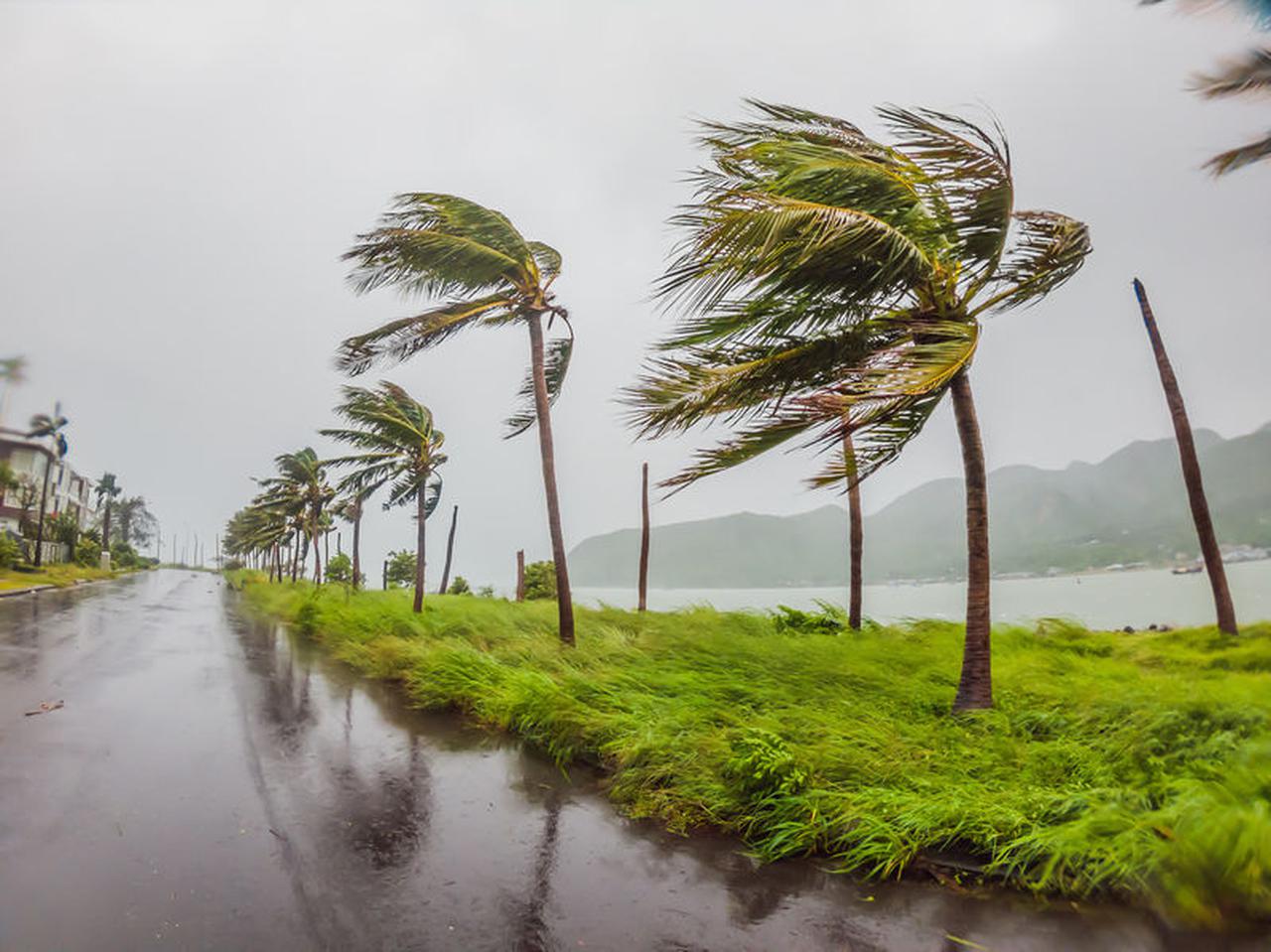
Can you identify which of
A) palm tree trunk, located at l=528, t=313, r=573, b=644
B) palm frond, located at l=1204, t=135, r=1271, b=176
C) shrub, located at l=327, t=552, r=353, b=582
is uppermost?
palm frond, located at l=1204, t=135, r=1271, b=176

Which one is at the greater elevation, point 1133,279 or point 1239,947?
point 1133,279

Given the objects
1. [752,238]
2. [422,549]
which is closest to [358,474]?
[422,549]

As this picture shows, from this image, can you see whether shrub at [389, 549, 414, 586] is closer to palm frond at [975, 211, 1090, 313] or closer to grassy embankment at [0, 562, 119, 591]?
grassy embankment at [0, 562, 119, 591]

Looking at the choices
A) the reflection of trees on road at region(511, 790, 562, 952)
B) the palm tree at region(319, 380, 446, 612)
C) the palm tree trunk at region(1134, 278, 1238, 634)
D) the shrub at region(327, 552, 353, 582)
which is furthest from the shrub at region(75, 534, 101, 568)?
the palm tree trunk at region(1134, 278, 1238, 634)

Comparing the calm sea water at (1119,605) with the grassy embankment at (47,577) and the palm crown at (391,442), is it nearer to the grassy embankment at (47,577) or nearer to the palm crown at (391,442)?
the palm crown at (391,442)

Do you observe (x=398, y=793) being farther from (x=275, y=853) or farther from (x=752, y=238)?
(x=752, y=238)

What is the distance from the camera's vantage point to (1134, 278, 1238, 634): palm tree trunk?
33.2ft

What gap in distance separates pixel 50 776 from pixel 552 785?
3932 millimetres

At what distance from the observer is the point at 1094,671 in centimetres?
648

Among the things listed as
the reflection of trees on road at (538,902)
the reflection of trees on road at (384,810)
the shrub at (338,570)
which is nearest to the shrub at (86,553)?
the shrub at (338,570)

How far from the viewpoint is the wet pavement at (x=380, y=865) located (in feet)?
8.71

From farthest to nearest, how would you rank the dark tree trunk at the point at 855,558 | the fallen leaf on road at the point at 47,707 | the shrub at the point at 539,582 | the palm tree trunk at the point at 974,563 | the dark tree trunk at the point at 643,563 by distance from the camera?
the shrub at the point at 539,582 < the dark tree trunk at the point at 643,563 < the dark tree trunk at the point at 855,558 < the fallen leaf on road at the point at 47,707 < the palm tree trunk at the point at 974,563

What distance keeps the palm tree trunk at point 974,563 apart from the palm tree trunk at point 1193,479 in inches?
308

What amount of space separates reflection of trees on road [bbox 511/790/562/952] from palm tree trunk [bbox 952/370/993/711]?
393 cm
